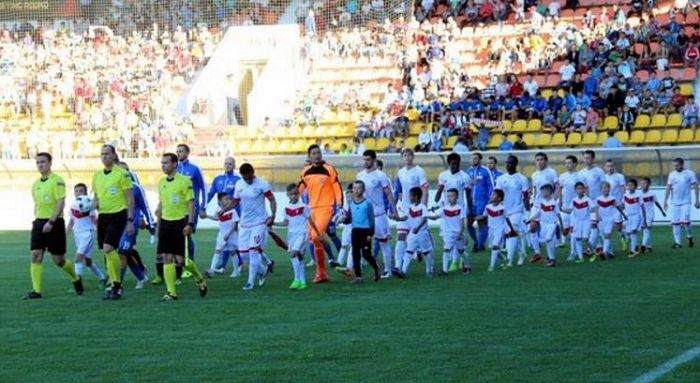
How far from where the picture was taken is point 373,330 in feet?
44.1

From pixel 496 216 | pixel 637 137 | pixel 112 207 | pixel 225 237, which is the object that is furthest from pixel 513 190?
pixel 637 137

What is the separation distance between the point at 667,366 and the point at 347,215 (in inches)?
350

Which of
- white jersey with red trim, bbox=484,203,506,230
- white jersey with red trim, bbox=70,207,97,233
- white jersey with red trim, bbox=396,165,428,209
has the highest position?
white jersey with red trim, bbox=396,165,428,209

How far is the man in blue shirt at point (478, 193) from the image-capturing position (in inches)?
984

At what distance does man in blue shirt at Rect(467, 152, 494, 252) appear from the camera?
2500 centimetres

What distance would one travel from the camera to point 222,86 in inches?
1772

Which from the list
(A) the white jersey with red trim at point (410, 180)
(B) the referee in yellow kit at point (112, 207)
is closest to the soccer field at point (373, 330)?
(B) the referee in yellow kit at point (112, 207)

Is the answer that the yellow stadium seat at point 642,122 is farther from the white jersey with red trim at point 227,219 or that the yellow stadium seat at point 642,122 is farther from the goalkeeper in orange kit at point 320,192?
the goalkeeper in orange kit at point 320,192

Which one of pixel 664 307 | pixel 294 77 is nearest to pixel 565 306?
pixel 664 307

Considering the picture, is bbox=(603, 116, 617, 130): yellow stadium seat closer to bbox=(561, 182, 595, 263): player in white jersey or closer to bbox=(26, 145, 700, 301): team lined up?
bbox=(26, 145, 700, 301): team lined up

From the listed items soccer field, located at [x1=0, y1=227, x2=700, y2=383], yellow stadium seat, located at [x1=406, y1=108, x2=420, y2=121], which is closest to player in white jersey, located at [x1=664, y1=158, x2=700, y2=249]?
soccer field, located at [x1=0, y1=227, x2=700, y2=383]

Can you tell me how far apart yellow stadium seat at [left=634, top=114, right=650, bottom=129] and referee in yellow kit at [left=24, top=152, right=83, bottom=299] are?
70.1 feet

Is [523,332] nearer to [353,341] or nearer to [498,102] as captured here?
[353,341]

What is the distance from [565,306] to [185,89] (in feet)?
100
